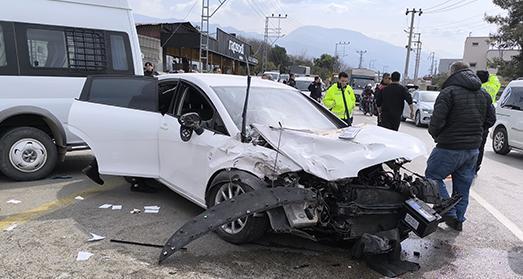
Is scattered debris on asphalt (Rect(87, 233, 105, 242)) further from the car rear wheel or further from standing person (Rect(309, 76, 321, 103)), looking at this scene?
the car rear wheel

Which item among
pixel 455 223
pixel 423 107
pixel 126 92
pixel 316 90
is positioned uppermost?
pixel 126 92

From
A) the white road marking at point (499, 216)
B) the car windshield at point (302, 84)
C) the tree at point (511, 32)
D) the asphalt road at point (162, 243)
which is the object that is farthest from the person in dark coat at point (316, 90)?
the tree at point (511, 32)

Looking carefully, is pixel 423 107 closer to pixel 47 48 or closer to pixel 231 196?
pixel 47 48

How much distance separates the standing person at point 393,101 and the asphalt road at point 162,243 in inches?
100

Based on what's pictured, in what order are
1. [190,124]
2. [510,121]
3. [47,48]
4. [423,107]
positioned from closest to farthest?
[190,124], [47,48], [510,121], [423,107]

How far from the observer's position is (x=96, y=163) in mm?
5566

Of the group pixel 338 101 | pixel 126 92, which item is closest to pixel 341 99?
pixel 338 101

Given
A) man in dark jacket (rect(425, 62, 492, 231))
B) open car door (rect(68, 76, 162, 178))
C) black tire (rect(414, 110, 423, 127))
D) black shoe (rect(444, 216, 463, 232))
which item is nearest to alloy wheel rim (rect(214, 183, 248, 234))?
open car door (rect(68, 76, 162, 178))

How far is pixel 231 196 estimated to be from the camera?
417 centimetres

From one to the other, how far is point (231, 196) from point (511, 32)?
3682 cm

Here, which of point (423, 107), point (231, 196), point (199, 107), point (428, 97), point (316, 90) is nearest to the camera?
point (231, 196)

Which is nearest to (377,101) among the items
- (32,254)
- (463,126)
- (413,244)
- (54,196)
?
(463,126)

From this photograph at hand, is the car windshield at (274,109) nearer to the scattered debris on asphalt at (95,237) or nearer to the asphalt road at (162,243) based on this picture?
the asphalt road at (162,243)

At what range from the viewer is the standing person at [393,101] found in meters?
8.02
